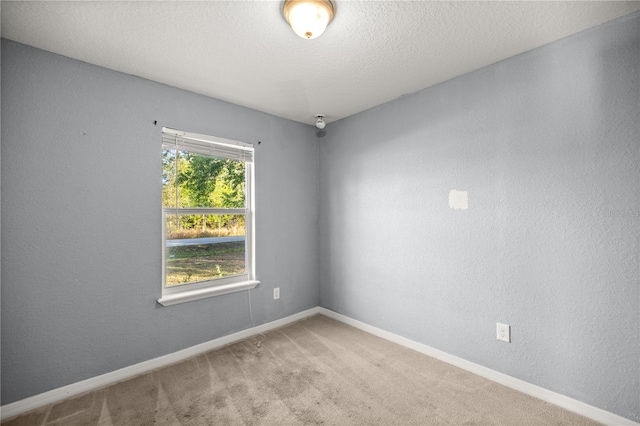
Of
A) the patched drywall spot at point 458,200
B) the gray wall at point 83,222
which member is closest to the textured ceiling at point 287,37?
the gray wall at point 83,222

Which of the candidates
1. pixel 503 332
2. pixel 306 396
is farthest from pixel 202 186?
pixel 503 332

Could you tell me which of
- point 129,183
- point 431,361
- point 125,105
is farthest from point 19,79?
point 431,361

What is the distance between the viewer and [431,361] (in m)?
2.50

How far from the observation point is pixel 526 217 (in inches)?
81.9

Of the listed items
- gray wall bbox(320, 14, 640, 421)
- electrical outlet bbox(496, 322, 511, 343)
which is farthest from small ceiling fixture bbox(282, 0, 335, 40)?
electrical outlet bbox(496, 322, 511, 343)

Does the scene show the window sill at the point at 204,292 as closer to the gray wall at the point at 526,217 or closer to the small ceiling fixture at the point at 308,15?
the gray wall at the point at 526,217

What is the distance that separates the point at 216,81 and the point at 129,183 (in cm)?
108

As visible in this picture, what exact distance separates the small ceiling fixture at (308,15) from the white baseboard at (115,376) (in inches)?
104

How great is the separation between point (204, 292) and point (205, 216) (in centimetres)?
70

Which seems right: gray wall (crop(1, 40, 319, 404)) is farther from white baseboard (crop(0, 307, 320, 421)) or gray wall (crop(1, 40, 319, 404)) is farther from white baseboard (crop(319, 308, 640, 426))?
white baseboard (crop(319, 308, 640, 426))

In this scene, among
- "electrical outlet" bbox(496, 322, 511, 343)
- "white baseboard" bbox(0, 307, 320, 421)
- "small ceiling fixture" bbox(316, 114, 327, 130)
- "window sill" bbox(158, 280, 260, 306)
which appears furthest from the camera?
"small ceiling fixture" bbox(316, 114, 327, 130)

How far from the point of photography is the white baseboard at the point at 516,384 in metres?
1.76

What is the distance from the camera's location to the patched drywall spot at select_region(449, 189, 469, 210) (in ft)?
7.86

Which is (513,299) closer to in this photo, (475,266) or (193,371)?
(475,266)
